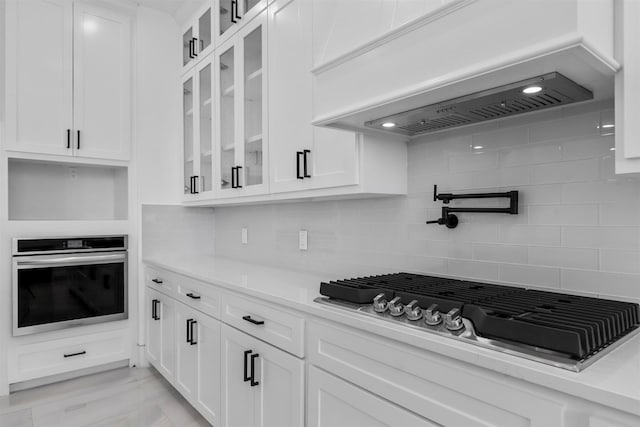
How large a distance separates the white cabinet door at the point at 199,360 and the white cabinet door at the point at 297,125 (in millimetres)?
864

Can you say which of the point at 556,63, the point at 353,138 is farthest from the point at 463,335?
the point at 353,138

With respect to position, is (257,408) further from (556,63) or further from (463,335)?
(556,63)

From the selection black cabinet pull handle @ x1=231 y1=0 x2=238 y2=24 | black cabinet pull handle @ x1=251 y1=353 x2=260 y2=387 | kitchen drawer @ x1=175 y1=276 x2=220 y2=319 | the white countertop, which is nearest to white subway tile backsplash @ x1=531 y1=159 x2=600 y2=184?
the white countertop

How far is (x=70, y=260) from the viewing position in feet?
9.36

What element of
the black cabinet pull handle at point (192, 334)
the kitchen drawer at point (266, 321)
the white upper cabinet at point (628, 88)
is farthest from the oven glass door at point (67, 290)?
the white upper cabinet at point (628, 88)

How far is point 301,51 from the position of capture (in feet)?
6.40

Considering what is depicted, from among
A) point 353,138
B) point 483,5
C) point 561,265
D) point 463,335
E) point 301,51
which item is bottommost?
point 463,335

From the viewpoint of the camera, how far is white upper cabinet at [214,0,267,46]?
233 cm

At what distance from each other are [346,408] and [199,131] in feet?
7.77

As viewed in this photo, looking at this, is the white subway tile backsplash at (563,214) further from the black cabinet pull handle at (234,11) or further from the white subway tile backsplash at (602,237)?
the black cabinet pull handle at (234,11)

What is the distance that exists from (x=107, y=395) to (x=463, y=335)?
2.62 m

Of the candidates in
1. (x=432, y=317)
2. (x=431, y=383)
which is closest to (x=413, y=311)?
(x=432, y=317)

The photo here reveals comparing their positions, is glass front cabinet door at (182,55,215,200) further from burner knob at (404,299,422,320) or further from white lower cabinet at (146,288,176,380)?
burner knob at (404,299,422,320)

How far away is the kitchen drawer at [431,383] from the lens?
34.1 inches
